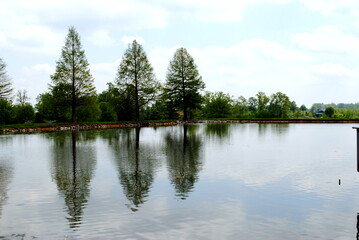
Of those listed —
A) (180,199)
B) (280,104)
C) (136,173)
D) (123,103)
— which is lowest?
(180,199)

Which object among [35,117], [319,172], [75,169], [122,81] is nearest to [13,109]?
[35,117]

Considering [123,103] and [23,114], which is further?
[23,114]

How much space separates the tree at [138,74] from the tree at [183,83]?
13.0 m

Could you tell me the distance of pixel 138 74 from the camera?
6431cm

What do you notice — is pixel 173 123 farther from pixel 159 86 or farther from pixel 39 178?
pixel 39 178

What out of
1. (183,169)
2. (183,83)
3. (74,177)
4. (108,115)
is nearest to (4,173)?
(74,177)

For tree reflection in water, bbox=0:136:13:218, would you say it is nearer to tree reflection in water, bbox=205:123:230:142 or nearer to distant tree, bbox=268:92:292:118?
tree reflection in water, bbox=205:123:230:142

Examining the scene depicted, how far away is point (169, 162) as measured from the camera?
17.0m

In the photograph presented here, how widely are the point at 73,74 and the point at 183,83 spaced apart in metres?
30.0

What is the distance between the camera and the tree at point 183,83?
252 feet

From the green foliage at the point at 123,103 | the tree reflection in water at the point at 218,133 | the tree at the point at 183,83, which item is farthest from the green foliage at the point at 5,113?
the tree reflection in water at the point at 218,133

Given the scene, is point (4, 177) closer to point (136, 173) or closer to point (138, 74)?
point (136, 173)

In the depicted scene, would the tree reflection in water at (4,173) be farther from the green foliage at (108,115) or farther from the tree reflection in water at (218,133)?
the green foliage at (108,115)

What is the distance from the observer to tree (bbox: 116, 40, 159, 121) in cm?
6419
